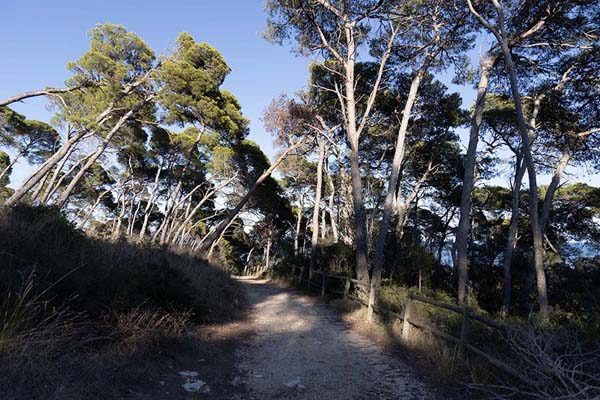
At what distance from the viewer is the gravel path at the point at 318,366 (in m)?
4.03

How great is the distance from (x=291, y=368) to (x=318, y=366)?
1.22 feet

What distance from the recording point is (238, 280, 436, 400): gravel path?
13.2 feet

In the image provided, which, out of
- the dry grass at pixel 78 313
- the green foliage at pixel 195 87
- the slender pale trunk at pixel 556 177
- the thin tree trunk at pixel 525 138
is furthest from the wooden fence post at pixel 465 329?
the green foliage at pixel 195 87

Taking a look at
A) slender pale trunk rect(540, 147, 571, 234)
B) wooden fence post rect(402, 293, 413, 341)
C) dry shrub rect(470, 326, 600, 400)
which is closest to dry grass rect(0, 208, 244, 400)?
dry shrub rect(470, 326, 600, 400)

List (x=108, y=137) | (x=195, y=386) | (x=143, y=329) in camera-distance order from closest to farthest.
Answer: (x=195, y=386) < (x=143, y=329) < (x=108, y=137)

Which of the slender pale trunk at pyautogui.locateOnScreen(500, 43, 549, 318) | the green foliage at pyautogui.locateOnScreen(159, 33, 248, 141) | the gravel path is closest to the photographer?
the gravel path

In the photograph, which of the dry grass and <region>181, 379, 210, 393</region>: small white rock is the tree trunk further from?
<region>181, 379, 210, 393</region>: small white rock

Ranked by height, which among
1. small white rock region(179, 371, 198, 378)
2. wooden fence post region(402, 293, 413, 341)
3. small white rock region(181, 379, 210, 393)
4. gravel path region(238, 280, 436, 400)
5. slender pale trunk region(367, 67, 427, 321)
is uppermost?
slender pale trunk region(367, 67, 427, 321)

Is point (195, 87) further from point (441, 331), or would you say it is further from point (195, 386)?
point (195, 386)

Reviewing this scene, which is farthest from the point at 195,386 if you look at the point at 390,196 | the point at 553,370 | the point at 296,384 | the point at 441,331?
the point at 390,196

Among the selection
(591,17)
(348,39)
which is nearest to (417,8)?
(348,39)

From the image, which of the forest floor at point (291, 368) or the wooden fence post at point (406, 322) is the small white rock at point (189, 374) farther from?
the wooden fence post at point (406, 322)

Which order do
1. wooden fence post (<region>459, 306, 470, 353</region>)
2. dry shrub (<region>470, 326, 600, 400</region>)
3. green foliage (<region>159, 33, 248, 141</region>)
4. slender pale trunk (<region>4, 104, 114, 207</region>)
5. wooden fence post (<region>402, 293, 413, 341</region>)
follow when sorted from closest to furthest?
dry shrub (<region>470, 326, 600, 400</region>) → wooden fence post (<region>459, 306, 470, 353</region>) → wooden fence post (<region>402, 293, 413, 341</region>) → slender pale trunk (<region>4, 104, 114, 207</region>) → green foliage (<region>159, 33, 248, 141</region>)

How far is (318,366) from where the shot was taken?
4.90m
